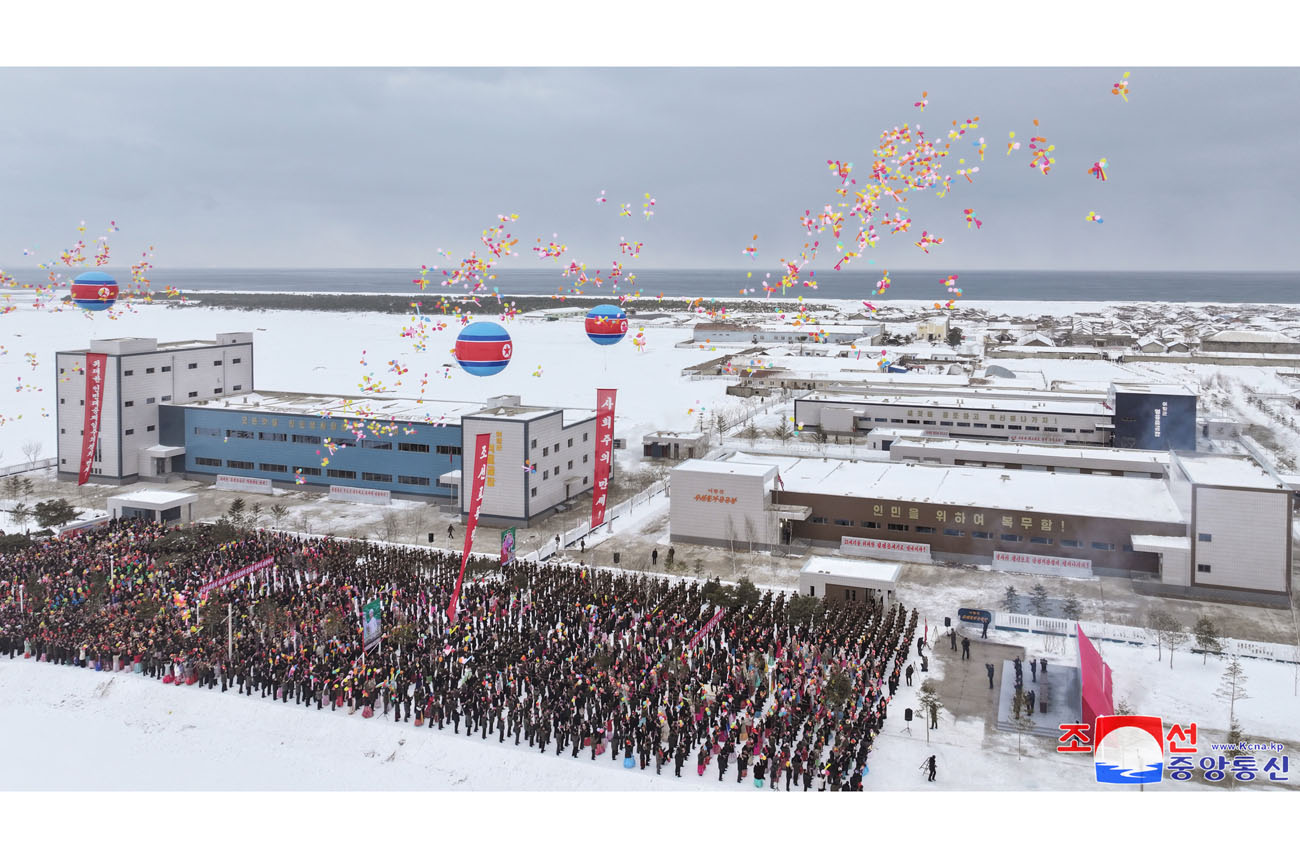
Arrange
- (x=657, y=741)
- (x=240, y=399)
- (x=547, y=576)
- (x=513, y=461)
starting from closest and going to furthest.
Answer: (x=657, y=741) → (x=547, y=576) → (x=513, y=461) → (x=240, y=399)

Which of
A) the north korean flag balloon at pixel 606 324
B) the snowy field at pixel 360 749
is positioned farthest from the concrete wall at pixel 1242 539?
the north korean flag balloon at pixel 606 324

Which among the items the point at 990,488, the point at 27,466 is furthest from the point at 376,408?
the point at 990,488

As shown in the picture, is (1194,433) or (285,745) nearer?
(285,745)

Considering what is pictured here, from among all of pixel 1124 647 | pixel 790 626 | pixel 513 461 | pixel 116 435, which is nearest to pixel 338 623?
pixel 790 626

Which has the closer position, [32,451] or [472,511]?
[472,511]

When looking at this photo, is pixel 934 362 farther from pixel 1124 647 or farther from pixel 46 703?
pixel 46 703

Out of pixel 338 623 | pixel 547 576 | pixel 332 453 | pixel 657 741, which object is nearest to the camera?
pixel 657 741

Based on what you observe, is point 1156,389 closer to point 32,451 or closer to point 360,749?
point 360,749
